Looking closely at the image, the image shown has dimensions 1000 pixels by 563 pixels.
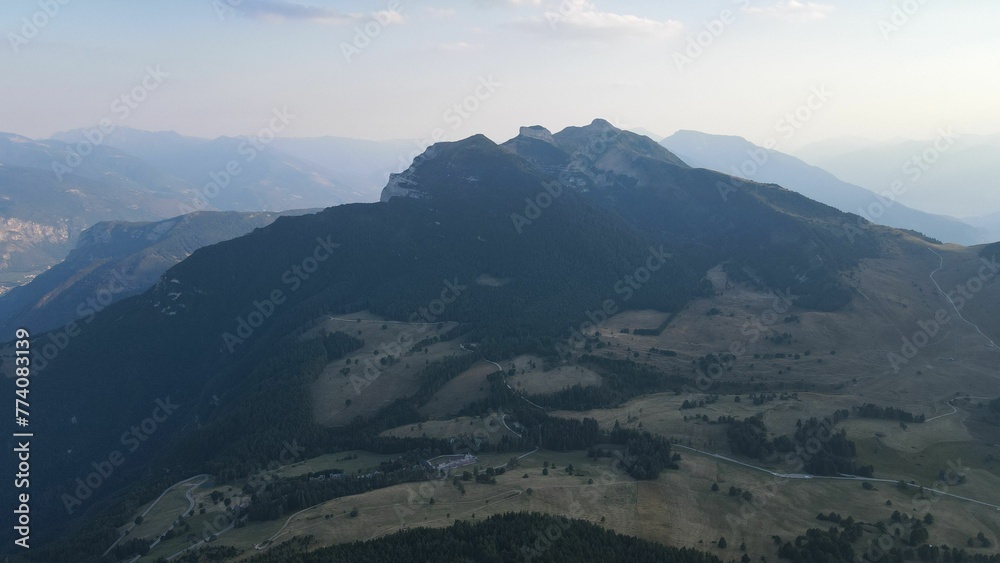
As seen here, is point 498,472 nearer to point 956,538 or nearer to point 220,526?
point 220,526

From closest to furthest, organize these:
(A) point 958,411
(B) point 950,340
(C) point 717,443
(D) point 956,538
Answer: (D) point 956,538 < (C) point 717,443 < (A) point 958,411 < (B) point 950,340

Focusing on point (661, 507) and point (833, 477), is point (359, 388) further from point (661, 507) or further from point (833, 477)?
point (833, 477)

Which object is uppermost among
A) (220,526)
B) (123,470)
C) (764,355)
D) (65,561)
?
(764,355)

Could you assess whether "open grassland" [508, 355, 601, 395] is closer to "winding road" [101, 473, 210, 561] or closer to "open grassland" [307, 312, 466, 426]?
"open grassland" [307, 312, 466, 426]

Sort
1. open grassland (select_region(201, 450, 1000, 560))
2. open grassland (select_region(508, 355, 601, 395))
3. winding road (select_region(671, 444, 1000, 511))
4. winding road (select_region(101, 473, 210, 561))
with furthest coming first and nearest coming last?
open grassland (select_region(508, 355, 601, 395)) → winding road (select_region(101, 473, 210, 561)) → winding road (select_region(671, 444, 1000, 511)) → open grassland (select_region(201, 450, 1000, 560))

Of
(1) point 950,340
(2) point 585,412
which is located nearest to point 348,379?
(2) point 585,412

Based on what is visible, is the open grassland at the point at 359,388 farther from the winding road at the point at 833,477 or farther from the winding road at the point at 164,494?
the winding road at the point at 833,477

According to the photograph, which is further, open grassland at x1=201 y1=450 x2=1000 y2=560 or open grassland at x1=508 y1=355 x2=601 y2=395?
open grassland at x1=508 y1=355 x2=601 y2=395

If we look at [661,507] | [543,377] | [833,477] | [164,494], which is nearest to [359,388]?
[543,377]

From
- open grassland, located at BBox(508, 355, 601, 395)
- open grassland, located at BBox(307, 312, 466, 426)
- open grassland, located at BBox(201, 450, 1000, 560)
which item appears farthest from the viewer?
open grassland, located at BBox(307, 312, 466, 426)

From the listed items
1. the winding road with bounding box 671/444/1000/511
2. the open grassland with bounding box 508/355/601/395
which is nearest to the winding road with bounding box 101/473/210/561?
the open grassland with bounding box 508/355/601/395

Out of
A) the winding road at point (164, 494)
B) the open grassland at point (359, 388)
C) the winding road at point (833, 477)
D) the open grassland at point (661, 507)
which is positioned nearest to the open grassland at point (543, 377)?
the open grassland at point (359, 388)
